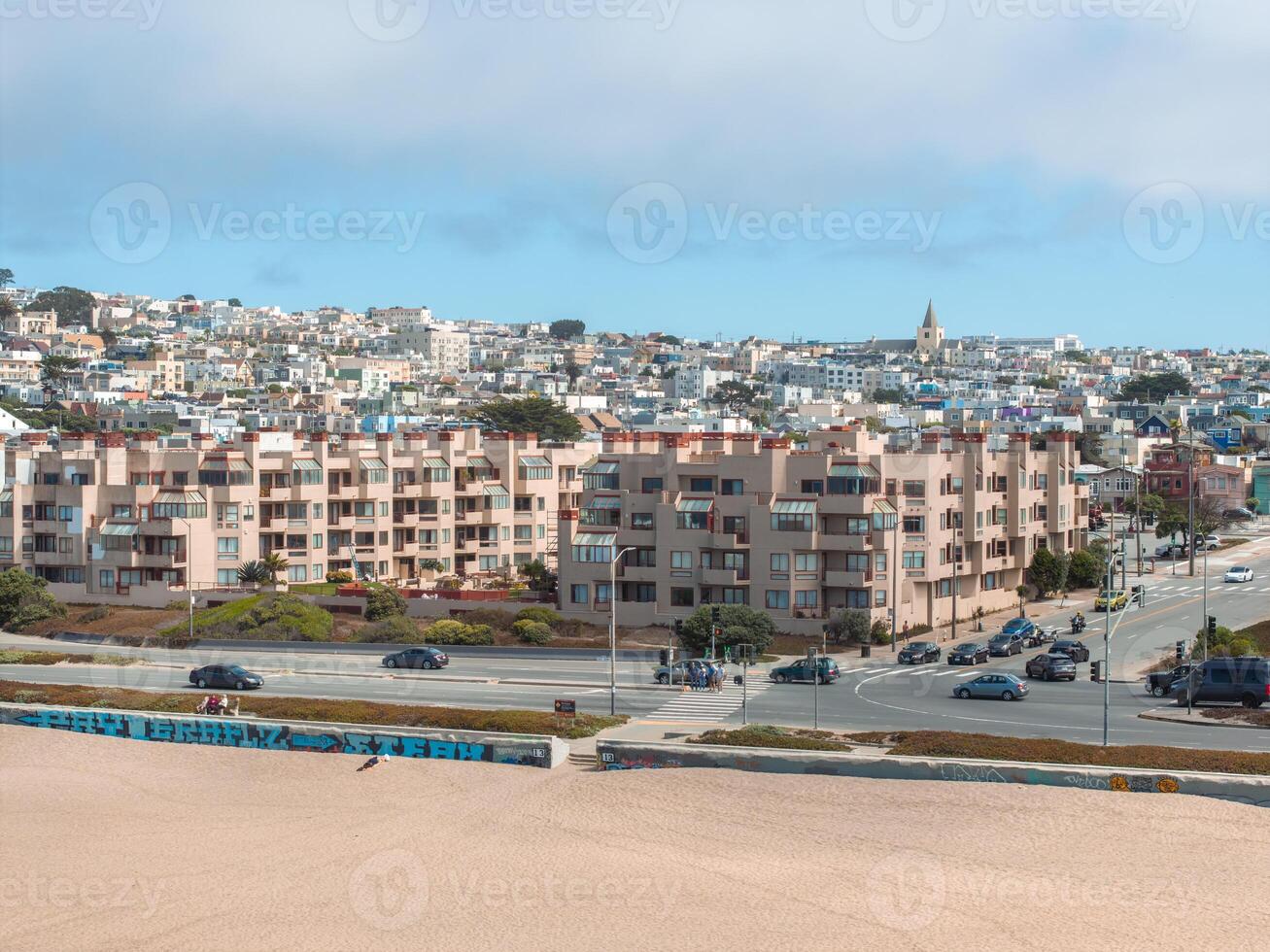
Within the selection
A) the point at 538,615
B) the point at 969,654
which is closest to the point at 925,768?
the point at 969,654

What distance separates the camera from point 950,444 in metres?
71.6

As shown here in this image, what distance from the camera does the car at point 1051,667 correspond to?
5066 centimetres

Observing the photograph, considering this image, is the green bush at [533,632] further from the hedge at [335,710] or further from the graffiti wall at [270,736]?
the graffiti wall at [270,736]

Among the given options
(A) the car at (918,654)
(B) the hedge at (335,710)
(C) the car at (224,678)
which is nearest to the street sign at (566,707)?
(B) the hedge at (335,710)

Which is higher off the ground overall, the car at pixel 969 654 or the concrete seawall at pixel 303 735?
the car at pixel 969 654

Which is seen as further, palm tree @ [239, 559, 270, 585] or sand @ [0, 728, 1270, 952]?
palm tree @ [239, 559, 270, 585]

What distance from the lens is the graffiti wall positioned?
131ft

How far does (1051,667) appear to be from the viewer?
167ft

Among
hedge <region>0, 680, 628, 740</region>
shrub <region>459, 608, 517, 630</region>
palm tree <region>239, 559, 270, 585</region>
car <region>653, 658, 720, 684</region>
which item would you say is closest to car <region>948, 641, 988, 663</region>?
car <region>653, 658, 720, 684</region>

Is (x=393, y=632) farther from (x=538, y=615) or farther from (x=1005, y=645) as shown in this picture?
(x=1005, y=645)

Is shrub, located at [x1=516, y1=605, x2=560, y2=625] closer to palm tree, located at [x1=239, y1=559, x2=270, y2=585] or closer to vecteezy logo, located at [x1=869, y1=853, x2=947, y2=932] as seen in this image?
palm tree, located at [x1=239, y1=559, x2=270, y2=585]

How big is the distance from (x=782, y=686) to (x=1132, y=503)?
68.1 meters

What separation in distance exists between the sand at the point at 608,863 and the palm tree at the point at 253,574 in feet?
101

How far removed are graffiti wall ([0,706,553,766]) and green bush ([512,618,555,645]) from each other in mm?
17528
